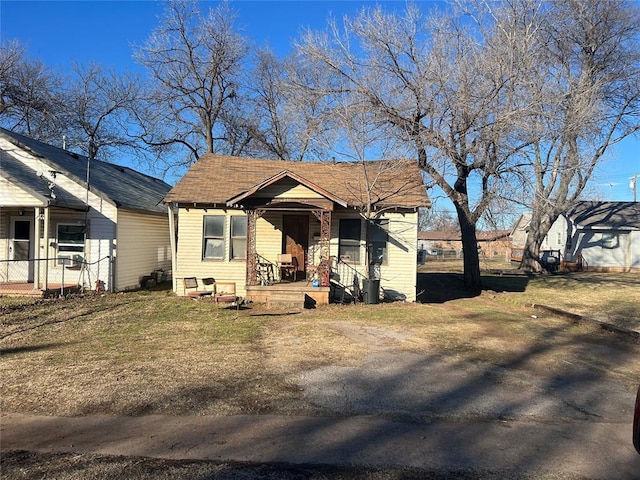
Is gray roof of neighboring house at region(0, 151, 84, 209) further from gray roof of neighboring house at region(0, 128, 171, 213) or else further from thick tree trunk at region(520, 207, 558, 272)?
thick tree trunk at region(520, 207, 558, 272)

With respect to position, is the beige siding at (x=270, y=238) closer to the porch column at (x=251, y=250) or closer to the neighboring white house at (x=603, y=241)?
the porch column at (x=251, y=250)

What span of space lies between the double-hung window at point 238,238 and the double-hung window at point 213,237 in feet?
1.16

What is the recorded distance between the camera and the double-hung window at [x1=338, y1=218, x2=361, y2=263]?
14.7 metres

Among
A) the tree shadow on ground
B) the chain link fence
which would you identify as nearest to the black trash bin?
the tree shadow on ground

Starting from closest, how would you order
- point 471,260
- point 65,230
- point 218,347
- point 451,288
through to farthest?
point 218,347 < point 65,230 < point 471,260 < point 451,288

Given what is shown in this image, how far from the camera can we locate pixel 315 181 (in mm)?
16453

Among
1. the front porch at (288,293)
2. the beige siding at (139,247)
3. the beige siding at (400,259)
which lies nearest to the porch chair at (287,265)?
the front porch at (288,293)

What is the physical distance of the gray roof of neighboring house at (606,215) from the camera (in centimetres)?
2989

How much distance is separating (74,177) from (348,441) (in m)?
13.4

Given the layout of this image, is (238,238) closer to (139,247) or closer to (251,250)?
(251,250)

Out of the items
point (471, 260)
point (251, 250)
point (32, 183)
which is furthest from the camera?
point (471, 260)

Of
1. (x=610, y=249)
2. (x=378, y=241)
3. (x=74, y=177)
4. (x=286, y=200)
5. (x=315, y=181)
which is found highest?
(x=315, y=181)

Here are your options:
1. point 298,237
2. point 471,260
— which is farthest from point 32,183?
point 471,260

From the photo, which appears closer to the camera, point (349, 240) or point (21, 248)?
point (349, 240)
